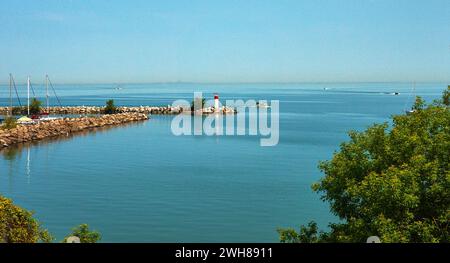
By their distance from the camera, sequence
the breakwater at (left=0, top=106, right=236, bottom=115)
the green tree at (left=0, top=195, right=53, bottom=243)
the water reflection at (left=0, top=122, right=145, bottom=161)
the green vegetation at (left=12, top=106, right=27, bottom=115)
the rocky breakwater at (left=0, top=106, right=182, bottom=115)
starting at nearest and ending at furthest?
the green tree at (left=0, top=195, right=53, bottom=243) → the water reflection at (left=0, top=122, right=145, bottom=161) → the green vegetation at (left=12, top=106, right=27, bottom=115) → the breakwater at (left=0, top=106, right=236, bottom=115) → the rocky breakwater at (left=0, top=106, right=182, bottom=115)

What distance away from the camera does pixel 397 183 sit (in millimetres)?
10328

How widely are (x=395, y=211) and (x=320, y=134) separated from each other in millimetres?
58667

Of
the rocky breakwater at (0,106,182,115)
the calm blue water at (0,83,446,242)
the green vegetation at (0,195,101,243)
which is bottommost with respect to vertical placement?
the calm blue water at (0,83,446,242)

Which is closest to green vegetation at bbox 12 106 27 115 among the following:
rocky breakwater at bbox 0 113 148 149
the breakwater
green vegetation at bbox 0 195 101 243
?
the breakwater

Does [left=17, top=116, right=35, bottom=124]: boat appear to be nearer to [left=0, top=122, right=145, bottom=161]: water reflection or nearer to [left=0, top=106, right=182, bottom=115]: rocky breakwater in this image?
[left=0, top=122, right=145, bottom=161]: water reflection

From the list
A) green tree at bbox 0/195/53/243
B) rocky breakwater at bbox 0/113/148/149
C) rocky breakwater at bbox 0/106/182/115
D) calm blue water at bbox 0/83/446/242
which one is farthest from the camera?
rocky breakwater at bbox 0/106/182/115

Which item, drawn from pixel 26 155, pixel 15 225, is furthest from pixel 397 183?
pixel 26 155

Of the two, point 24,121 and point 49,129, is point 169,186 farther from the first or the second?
point 24,121

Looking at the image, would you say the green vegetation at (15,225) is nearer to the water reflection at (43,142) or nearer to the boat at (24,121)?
the water reflection at (43,142)

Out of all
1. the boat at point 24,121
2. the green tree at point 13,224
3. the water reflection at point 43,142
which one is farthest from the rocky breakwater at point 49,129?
the green tree at point 13,224

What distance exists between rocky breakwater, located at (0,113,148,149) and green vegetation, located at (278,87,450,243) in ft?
160

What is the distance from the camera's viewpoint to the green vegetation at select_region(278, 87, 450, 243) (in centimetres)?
1034

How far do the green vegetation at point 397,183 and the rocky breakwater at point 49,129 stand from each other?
48.9 meters
